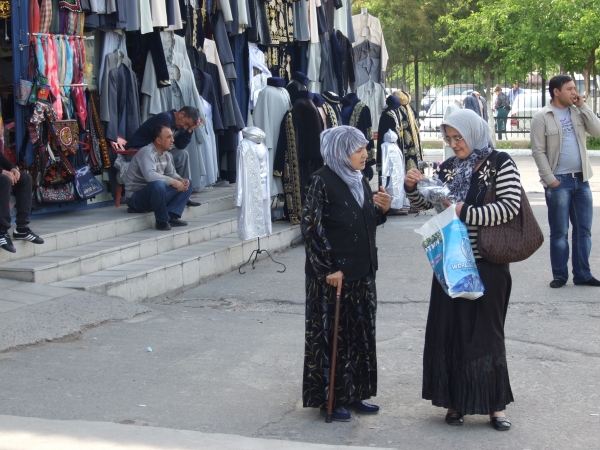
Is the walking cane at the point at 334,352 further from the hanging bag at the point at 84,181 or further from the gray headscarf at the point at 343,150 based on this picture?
the hanging bag at the point at 84,181

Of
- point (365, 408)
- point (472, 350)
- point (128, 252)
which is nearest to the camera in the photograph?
point (472, 350)

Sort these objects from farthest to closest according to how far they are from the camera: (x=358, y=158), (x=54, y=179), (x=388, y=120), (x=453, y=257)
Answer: (x=388, y=120) → (x=54, y=179) → (x=358, y=158) → (x=453, y=257)

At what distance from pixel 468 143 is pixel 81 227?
5241 millimetres

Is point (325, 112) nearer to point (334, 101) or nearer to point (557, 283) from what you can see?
point (334, 101)

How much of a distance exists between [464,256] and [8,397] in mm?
2754

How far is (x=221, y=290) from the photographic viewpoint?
883cm

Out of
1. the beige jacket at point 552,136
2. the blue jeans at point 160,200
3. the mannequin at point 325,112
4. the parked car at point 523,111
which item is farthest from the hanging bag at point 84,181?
the parked car at point 523,111

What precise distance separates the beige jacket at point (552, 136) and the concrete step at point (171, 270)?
3.04m

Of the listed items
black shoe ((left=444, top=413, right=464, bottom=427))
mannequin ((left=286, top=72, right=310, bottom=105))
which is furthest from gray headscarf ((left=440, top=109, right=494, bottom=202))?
mannequin ((left=286, top=72, right=310, bottom=105))

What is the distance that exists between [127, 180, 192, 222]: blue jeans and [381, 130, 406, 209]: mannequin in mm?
4029

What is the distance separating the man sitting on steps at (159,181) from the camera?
32.5ft

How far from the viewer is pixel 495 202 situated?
4.93 metres

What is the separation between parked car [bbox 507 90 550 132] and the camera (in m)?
28.5

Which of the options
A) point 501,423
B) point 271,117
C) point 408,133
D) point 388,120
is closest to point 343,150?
point 501,423
